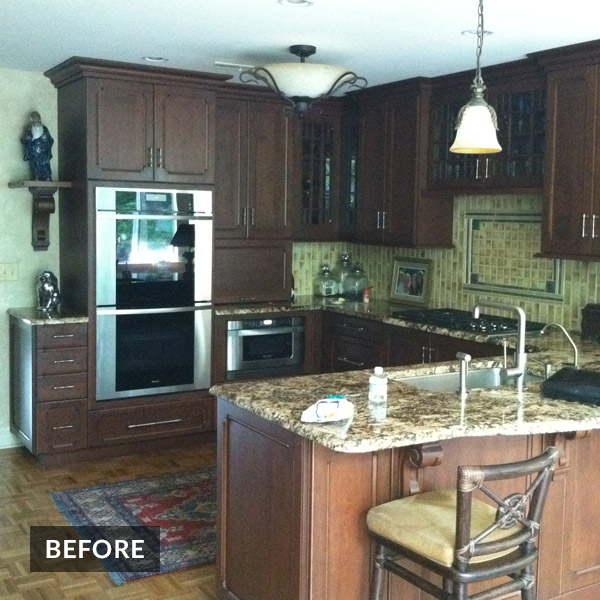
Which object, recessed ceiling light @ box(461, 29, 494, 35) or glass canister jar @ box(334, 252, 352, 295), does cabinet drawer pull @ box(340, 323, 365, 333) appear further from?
recessed ceiling light @ box(461, 29, 494, 35)

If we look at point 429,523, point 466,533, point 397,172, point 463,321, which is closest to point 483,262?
point 463,321

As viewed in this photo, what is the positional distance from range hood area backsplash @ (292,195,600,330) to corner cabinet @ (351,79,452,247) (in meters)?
0.16

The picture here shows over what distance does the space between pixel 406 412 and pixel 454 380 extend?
2.68 ft

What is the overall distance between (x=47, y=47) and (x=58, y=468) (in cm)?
242

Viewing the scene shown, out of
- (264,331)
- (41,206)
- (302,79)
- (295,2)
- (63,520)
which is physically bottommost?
(63,520)

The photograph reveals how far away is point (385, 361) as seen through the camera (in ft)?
17.4

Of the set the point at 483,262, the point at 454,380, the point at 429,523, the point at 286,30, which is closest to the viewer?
the point at 429,523

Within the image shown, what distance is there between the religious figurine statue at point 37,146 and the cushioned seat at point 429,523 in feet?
11.3

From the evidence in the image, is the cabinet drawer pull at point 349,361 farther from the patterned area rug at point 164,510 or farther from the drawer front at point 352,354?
the patterned area rug at point 164,510

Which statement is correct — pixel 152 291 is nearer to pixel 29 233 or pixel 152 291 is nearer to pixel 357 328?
pixel 29 233

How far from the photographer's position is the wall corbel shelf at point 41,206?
16.4 feet

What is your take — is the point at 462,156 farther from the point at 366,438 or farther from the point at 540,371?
the point at 366,438

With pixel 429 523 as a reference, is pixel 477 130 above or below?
above

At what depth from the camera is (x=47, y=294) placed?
5.08 meters
